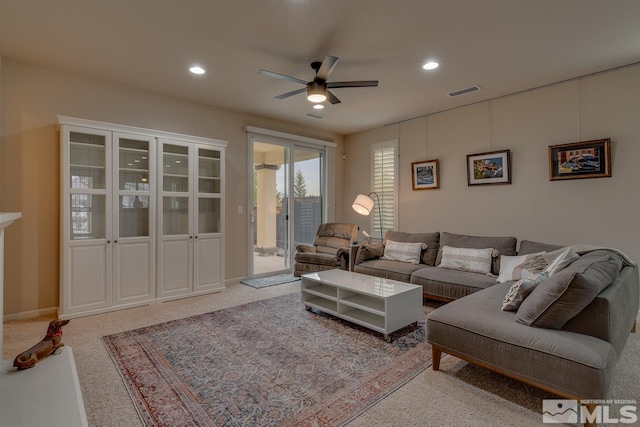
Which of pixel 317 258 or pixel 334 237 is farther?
pixel 334 237

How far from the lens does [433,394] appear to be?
2006 millimetres

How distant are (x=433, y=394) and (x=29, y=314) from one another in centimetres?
410

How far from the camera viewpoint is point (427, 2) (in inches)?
90.4

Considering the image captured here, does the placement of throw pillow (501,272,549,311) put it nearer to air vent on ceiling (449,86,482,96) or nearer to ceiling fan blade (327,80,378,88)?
ceiling fan blade (327,80,378,88)

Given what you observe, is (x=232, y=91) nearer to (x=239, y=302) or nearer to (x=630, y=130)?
(x=239, y=302)

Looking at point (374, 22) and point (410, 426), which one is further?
point (374, 22)

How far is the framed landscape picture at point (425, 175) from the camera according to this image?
195 inches

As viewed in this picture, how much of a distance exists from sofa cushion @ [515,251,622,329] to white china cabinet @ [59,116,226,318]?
12.2 ft

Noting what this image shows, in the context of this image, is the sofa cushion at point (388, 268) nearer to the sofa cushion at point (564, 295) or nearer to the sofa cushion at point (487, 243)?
the sofa cushion at point (487, 243)

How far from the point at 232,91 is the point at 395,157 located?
294cm

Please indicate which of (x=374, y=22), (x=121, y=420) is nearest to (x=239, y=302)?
(x=121, y=420)

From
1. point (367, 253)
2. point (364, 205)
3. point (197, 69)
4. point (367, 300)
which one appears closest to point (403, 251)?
point (367, 253)

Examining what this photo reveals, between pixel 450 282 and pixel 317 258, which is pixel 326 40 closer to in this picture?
pixel 450 282

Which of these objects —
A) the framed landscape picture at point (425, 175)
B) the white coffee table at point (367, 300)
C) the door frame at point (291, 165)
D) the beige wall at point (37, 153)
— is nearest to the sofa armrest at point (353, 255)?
the white coffee table at point (367, 300)
